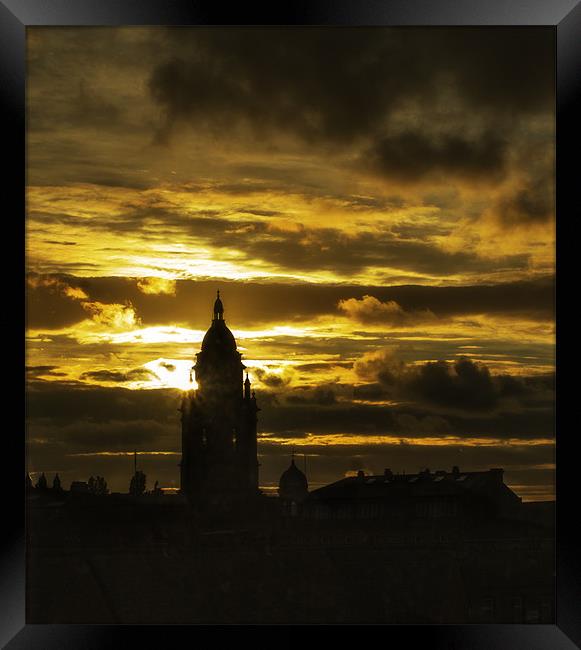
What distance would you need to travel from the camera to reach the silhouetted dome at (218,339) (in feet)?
26.2

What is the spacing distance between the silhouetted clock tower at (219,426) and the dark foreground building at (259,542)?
0.02m

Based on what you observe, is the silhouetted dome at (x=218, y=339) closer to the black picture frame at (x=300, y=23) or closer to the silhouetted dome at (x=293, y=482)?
the silhouetted dome at (x=293, y=482)

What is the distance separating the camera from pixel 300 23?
20.4ft

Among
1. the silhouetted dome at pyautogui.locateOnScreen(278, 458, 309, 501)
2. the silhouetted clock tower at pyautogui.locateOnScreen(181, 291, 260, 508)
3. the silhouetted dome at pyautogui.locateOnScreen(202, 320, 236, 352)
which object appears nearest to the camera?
the silhouetted dome at pyautogui.locateOnScreen(202, 320, 236, 352)

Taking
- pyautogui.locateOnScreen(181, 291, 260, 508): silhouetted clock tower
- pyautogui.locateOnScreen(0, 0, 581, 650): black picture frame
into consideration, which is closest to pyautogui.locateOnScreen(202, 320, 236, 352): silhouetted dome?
pyautogui.locateOnScreen(181, 291, 260, 508): silhouetted clock tower

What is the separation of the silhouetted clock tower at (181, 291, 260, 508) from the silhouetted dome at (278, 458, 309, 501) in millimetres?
258

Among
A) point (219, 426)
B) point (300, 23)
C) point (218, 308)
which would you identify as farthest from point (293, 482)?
point (300, 23)

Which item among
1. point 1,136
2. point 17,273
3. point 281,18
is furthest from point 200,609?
point 281,18

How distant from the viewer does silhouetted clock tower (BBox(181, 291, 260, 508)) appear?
26.7ft

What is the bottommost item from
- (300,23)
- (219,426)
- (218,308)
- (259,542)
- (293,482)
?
(259,542)

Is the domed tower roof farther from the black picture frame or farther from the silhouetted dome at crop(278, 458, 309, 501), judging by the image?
the black picture frame

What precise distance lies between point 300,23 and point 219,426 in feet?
12.1

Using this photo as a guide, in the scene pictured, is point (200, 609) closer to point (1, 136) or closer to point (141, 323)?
point (141, 323)

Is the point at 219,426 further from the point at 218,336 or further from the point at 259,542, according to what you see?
the point at 259,542
